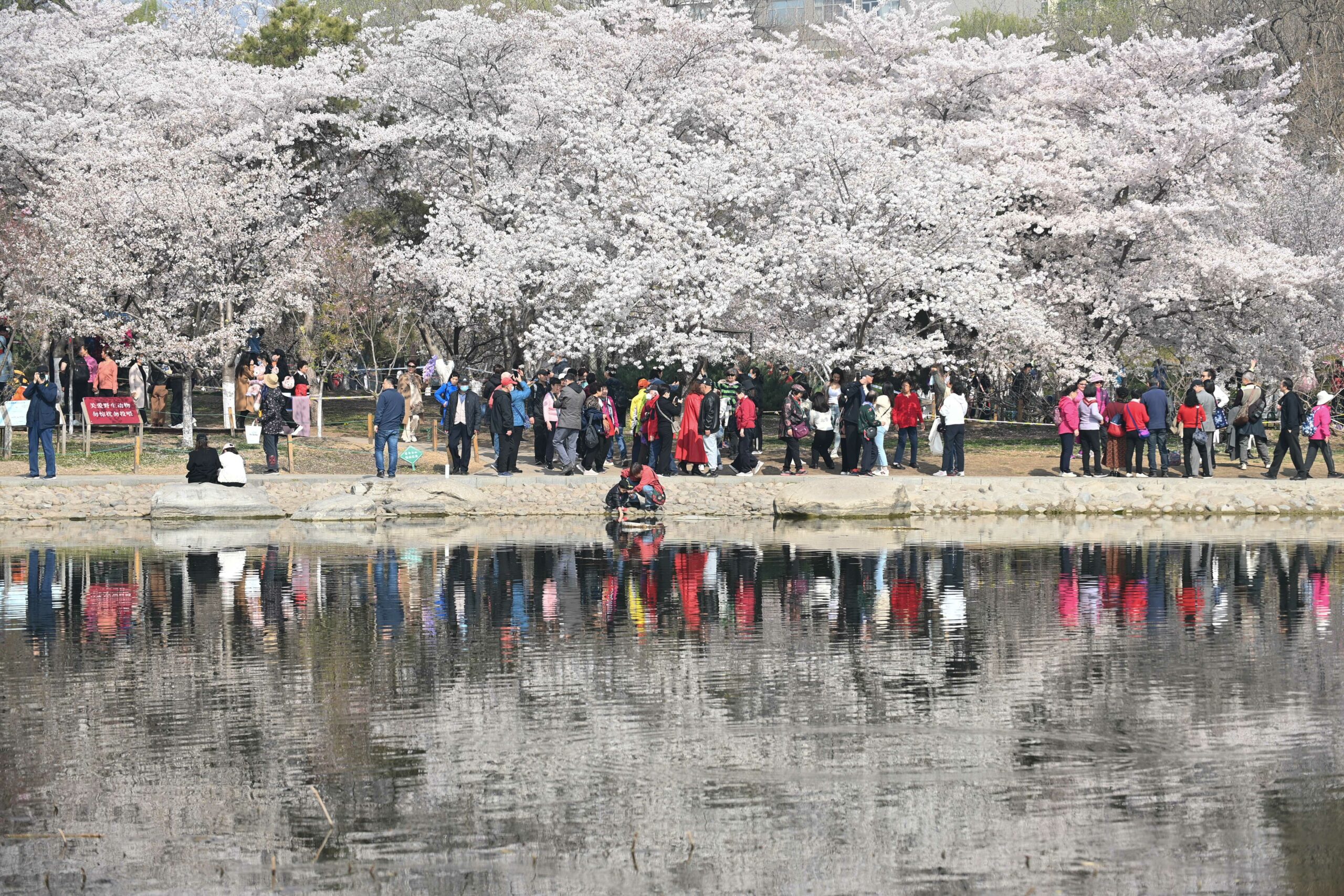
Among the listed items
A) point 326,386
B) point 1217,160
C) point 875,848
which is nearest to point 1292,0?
point 1217,160

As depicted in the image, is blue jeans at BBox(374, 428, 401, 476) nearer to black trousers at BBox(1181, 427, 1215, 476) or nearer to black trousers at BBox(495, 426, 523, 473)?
black trousers at BBox(495, 426, 523, 473)

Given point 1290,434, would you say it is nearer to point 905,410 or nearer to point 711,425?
point 905,410

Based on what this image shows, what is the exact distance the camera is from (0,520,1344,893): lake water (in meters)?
7.07

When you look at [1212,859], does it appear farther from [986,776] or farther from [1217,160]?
[1217,160]

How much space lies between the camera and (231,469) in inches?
932

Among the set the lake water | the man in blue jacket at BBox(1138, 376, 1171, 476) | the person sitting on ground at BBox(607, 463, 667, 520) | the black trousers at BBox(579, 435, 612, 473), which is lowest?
the lake water

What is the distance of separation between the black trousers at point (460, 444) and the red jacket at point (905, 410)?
23.2 feet

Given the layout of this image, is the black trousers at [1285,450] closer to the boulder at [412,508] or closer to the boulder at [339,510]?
the boulder at [412,508]

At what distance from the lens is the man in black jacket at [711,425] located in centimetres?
2652

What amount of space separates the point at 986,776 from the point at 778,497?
16095 millimetres

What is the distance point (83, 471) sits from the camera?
27.1 metres

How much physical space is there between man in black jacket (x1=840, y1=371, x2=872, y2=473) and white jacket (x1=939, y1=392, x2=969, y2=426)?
51.6 inches

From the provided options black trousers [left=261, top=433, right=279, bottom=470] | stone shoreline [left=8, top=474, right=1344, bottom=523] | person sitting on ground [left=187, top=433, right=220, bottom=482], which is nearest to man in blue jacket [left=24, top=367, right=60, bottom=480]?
stone shoreline [left=8, top=474, right=1344, bottom=523]

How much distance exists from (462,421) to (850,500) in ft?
21.1
